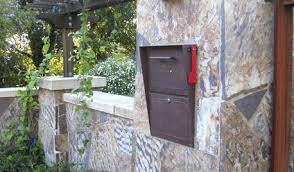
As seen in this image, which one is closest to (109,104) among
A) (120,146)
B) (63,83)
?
(120,146)

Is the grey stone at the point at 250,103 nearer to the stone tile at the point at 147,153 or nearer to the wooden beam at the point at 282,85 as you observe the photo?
the wooden beam at the point at 282,85

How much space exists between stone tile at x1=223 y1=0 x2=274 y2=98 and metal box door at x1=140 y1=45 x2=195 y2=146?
255mm

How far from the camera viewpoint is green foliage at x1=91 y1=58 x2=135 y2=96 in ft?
21.2

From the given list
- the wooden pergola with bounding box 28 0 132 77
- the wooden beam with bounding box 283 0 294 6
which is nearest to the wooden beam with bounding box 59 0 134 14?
the wooden pergola with bounding box 28 0 132 77

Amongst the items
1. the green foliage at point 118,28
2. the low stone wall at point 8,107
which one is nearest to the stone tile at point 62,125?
the low stone wall at point 8,107

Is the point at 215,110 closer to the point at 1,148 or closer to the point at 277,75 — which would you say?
the point at 277,75

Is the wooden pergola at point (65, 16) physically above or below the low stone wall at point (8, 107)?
above

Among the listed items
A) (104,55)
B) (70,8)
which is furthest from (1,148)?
(104,55)

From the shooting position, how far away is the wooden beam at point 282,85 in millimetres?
2229

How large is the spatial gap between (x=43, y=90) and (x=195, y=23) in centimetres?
286

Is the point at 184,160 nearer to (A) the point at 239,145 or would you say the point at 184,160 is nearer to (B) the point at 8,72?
(A) the point at 239,145

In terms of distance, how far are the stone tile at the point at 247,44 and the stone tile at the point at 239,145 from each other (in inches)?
5.3

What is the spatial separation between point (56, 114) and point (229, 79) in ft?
8.86

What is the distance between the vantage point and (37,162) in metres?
4.62
